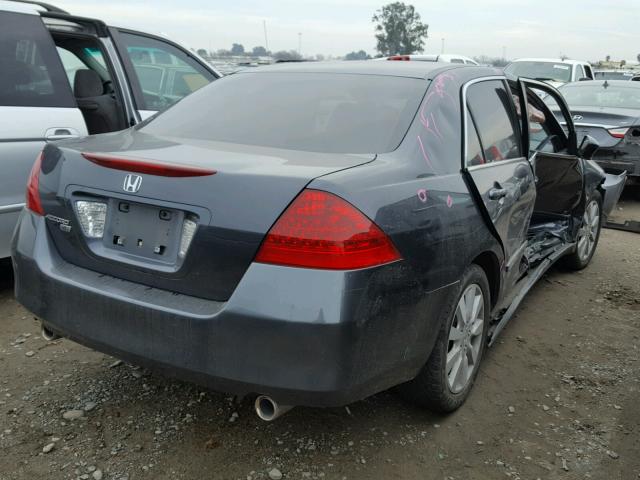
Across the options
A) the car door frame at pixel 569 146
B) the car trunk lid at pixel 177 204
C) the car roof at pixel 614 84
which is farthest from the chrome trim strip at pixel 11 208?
the car roof at pixel 614 84

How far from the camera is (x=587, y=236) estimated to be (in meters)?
5.04

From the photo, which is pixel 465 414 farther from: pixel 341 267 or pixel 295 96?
pixel 295 96

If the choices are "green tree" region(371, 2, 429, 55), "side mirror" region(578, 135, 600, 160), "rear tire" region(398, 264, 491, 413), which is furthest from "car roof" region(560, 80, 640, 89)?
"green tree" region(371, 2, 429, 55)

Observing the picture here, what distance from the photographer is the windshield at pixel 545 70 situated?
1392 centimetres

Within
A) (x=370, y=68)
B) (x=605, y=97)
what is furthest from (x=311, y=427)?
(x=605, y=97)

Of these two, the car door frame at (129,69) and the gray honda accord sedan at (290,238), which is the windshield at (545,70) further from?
the gray honda accord sedan at (290,238)

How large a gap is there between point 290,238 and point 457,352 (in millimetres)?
1159

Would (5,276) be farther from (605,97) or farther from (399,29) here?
(399,29)

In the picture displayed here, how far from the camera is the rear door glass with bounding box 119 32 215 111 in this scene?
471 centimetres

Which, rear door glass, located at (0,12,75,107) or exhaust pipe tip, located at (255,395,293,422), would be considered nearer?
exhaust pipe tip, located at (255,395,293,422)

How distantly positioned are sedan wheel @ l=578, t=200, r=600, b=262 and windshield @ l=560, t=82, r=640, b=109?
3648 millimetres

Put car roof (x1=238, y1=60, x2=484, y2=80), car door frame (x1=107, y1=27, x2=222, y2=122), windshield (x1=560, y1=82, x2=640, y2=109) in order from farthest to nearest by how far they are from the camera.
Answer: windshield (x1=560, y1=82, x2=640, y2=109) → car door frame (x1=107, y1=27, x2=222, y2=122) → car roof (x1=238, y1=60, x2=484, y2=80)

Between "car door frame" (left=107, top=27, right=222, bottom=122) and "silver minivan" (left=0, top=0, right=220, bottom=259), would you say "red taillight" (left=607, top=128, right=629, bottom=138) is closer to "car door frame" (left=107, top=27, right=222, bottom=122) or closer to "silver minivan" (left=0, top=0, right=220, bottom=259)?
"silver minivan" (left=0, top=0, right=220, bottom=259)

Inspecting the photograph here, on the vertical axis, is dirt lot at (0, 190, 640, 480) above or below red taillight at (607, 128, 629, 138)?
below
